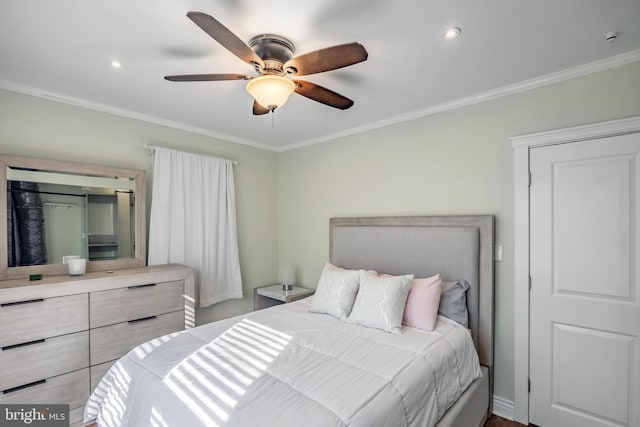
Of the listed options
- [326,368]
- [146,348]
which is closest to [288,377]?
[326,368]

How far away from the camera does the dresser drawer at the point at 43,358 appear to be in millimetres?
1890

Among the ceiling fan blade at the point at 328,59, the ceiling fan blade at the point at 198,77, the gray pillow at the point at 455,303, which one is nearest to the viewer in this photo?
the ceiling fan blade at the point at 328,59

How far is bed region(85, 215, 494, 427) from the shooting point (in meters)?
1.25

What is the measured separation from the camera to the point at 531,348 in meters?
2.18

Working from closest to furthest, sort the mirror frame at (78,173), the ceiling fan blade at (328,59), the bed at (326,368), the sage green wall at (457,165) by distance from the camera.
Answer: the bed at (326,368) → the ceiling fan blade at (328,59) → the sage green wall at (457,165) → the mirror frame at (78,173)

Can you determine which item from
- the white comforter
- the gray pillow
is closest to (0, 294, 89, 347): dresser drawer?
the white comforter

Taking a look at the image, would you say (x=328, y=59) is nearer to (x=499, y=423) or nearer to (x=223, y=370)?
(x=223, y=370)

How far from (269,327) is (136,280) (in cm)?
117

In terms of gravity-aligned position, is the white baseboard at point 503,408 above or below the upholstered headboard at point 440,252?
below

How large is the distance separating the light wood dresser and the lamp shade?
1.77 m

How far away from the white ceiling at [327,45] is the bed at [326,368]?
1.14 metres

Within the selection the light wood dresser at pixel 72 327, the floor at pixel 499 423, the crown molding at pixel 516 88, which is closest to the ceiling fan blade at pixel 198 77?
the light wood dresser at pixel 72 327

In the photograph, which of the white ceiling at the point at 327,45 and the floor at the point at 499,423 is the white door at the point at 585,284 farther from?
the white ceiling at the point at 327,45

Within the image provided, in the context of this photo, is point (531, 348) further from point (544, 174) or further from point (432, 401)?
point (544, 174)
